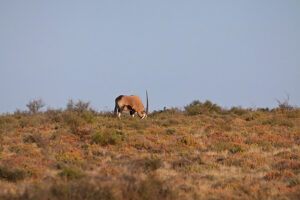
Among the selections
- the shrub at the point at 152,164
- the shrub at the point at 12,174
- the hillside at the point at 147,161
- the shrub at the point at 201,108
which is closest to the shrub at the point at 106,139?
the hillside at the point at 147,161

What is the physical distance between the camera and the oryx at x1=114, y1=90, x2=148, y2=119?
72.2 feet

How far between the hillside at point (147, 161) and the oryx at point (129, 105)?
2533mm

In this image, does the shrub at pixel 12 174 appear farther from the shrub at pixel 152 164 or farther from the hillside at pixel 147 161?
the shrub at pixel 152 164

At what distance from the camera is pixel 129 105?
22.6 metres

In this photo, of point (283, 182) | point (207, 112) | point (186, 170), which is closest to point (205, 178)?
point (186, 170)

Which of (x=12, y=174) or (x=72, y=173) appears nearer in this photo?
(x=72, y=173)

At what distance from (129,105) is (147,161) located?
42.7 ft

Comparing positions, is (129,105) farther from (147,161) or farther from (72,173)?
(72,173)

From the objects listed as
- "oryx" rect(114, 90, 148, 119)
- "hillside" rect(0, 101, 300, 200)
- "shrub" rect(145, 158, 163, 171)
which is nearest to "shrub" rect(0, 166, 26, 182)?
Result: "hillside" rect(0, 101, 300, 200)

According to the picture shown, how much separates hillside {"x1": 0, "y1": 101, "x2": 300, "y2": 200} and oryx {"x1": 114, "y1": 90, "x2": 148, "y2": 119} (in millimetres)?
2533

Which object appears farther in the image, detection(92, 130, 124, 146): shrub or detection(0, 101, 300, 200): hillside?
detection(92, 130, 124, 146): shrub

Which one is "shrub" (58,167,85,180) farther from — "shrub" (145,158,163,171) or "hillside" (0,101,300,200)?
"shrub" (145,158,163,171)

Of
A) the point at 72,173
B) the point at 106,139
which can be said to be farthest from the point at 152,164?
the point at 106,139

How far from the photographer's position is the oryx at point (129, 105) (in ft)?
72.2
